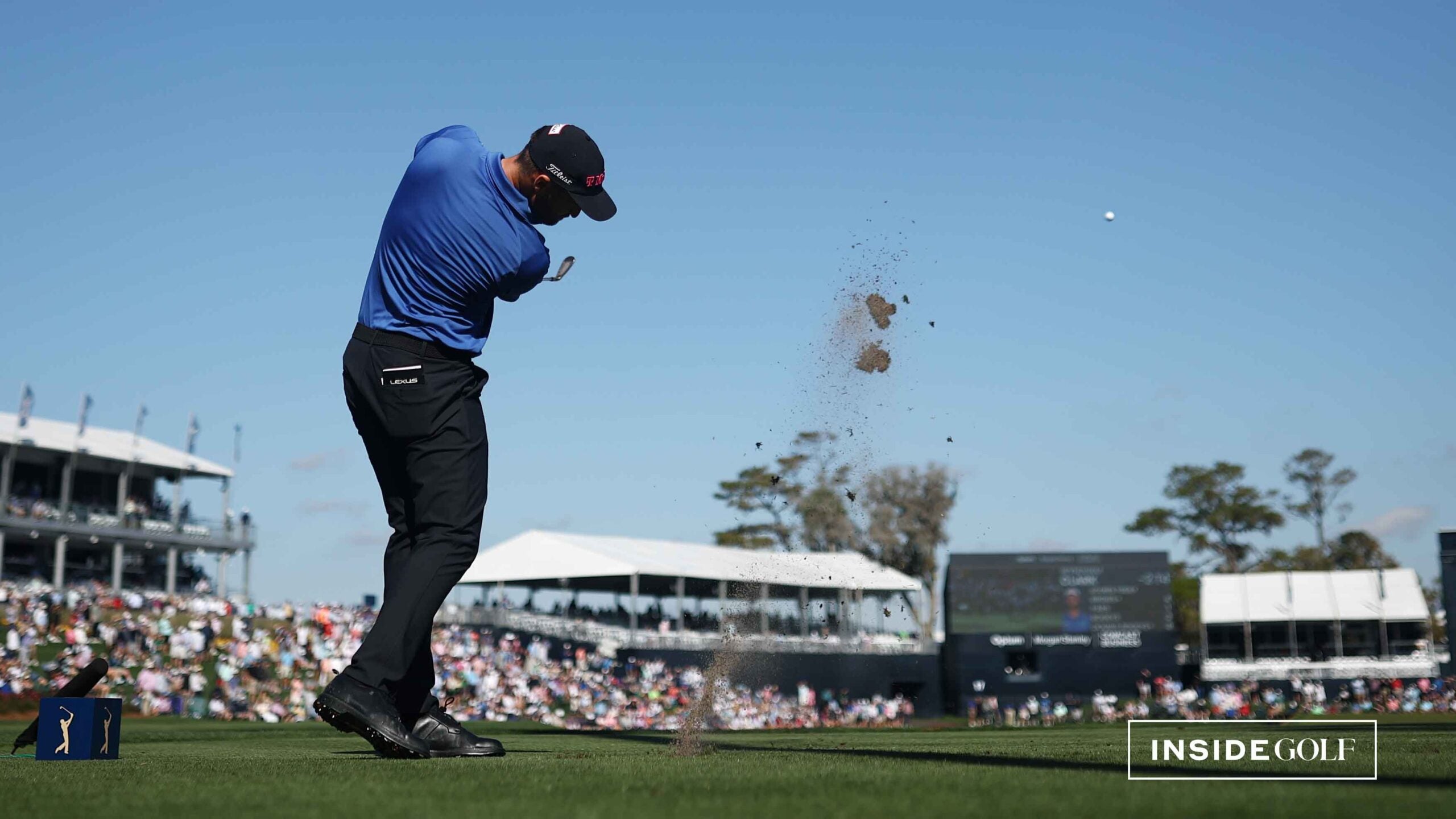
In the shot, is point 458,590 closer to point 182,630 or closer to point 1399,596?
point 182,630

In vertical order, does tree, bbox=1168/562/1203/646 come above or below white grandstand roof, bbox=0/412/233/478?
below

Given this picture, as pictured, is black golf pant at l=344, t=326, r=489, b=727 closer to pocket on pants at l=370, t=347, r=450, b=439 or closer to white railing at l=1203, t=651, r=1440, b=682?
pocket on pants at l=370, t=347, r=450, b=439

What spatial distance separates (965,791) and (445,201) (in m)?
2.58

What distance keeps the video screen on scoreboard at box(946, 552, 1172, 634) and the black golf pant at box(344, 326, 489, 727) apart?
37844 millimetres

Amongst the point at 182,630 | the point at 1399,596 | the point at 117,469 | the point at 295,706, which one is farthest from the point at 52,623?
the point at 1399,596

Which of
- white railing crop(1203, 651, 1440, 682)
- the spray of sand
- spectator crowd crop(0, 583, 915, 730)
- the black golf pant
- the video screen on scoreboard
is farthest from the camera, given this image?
white railing crop(1203, 651, 1440, 682)

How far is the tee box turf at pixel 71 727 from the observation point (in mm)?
4227

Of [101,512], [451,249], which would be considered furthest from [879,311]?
[101,512]

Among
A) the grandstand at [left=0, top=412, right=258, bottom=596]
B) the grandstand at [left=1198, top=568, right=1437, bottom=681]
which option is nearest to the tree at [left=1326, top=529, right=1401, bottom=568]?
the grandstand at [left=1198, top=568, right=1437, bottom=681]

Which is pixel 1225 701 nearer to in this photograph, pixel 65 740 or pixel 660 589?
pixel 660 589

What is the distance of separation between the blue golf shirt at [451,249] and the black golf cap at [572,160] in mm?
150

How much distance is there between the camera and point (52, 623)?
28031 millimetres

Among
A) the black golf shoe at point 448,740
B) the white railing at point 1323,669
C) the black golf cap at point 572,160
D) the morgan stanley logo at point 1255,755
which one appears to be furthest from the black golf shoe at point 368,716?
the white railing at point 1323,669

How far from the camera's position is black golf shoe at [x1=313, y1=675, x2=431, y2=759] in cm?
388
